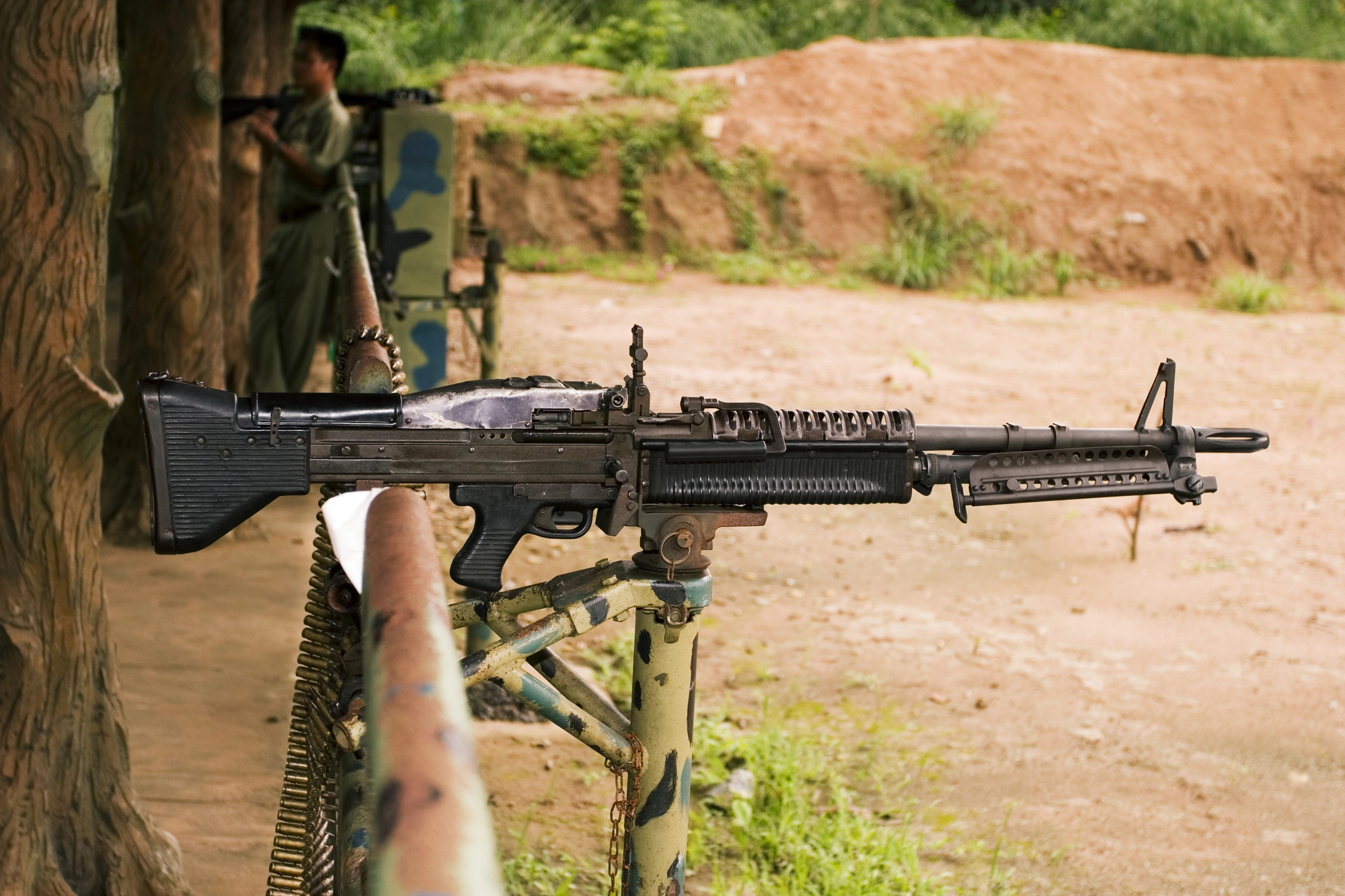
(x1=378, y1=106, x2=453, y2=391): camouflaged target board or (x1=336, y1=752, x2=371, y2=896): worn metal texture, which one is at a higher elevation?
(x1=378, y1=106, x2=453, y2=391): camouflaged target board

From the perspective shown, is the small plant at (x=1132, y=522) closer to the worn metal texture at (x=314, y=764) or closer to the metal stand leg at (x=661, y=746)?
the metal stand leg at (x=661, y=746)

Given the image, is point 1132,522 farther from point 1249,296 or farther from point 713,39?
point 713,39

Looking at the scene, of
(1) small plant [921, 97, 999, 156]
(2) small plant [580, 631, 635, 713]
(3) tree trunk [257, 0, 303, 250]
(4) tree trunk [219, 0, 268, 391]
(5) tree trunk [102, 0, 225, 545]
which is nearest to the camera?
(2) small plant [580, 631, 635, 713]

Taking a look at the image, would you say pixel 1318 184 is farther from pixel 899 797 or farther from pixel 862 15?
pixel 899 797

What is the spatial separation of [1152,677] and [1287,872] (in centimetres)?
124

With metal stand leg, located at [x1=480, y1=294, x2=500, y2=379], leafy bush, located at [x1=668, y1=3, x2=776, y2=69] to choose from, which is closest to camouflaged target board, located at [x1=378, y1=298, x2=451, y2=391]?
metal stand leg, located at [x1=480, y1=294, x2=500, y2=379]

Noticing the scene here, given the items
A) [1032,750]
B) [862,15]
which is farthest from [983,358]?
[862,15]

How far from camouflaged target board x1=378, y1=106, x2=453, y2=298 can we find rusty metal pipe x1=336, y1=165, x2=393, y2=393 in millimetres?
2055

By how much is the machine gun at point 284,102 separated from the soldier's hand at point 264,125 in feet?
0.06

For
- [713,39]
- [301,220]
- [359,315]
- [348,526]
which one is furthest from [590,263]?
[348,526]

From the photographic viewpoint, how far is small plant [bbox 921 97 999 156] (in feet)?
45.4

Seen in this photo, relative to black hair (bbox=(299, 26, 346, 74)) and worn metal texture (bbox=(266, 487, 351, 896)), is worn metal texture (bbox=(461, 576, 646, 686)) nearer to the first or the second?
worn metal texture (bbox=(266, 487, 351, 896))

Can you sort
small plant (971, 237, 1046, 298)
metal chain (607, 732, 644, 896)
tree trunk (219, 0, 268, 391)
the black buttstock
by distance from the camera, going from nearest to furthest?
the black buttstock → metal chain (607, 732, 644, 896) → tree trunk (219, 0, 268, 391) → small plant (971, 237, 1046, 298)

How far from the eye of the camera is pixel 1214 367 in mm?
9672
